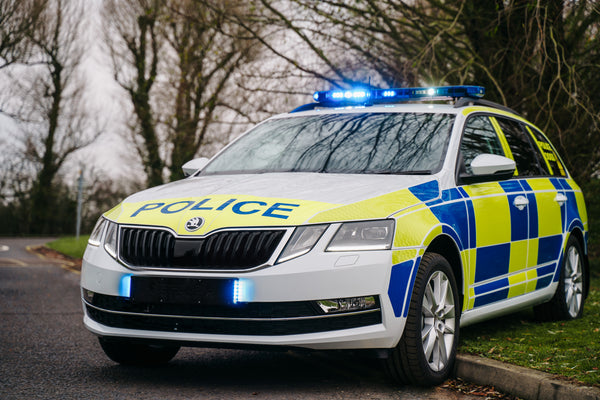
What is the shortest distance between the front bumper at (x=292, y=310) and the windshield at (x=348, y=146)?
115 centimetres

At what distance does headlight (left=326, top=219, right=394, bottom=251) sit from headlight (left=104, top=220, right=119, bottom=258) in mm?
1303

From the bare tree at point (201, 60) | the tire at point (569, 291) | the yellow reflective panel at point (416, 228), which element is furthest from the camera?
the bare tree at point (201, 60)

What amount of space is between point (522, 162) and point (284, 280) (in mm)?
3161

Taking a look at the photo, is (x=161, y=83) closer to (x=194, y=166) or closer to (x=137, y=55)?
(x=137, y=55)

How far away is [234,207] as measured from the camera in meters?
4.49

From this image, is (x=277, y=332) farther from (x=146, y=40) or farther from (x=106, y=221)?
(x=146, y=40)

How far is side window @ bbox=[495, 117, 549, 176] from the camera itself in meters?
6.58

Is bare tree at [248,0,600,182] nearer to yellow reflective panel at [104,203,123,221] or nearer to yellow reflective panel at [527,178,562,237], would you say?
yellow reflective panel at [527,178,562,237]

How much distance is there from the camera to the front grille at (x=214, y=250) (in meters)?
4.27

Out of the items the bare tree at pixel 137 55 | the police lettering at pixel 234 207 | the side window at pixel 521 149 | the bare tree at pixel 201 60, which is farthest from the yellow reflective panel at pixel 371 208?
the bare tree at pixel 137 55

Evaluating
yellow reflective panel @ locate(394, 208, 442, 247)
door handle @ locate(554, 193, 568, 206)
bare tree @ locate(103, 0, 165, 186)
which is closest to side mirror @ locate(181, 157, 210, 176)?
yellow reflective panel @ locate(394, 208, 442, 247)

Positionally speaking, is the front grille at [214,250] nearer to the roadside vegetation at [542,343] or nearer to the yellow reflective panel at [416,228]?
the yellow reflective panel at [416,228]

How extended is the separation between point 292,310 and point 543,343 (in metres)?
2.50

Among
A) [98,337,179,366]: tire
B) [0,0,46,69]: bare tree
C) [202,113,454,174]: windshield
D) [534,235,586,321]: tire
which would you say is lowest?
[98,337,179,366]: tire
